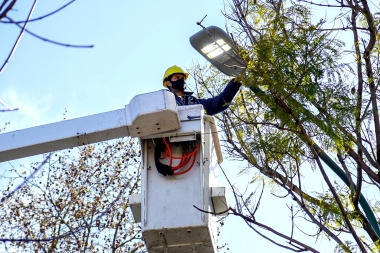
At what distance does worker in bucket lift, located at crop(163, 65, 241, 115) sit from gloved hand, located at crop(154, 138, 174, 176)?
522mm

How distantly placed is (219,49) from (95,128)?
1105 millimetres

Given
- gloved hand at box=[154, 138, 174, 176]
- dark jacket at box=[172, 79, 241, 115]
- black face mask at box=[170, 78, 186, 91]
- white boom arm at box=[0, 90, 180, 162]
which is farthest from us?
black face mask at box=[170, 78, 186, 91]

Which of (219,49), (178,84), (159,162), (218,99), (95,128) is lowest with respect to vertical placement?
(159,162)

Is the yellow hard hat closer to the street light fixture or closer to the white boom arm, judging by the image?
the street light fixture

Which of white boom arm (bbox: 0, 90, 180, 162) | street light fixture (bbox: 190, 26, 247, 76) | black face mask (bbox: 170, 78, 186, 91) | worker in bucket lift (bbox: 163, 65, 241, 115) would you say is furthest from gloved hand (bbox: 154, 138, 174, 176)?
black face mask (bbox: 170, 78, 186, 91)

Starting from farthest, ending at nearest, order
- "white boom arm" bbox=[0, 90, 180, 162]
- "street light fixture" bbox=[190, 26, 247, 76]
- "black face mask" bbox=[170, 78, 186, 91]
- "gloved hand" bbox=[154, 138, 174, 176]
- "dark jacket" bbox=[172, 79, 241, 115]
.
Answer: "black face mask" bbox=[170, 78, 186, 91] → "dark jacket" bbox=[172, 79, 241, 115] → "street light fixture" bbox=[190, 26, 247, 76] → "gloved hand" bbox=[154, 138, 174, 176] → "white boom arm" bbox=[0, 90, 180, 162]

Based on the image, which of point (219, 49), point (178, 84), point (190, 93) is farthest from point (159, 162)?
point (178, 84)

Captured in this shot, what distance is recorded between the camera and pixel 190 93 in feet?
18.6

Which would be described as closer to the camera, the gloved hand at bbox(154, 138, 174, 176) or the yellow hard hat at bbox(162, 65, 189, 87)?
the gloved hand at bbox(154, 138, 174, 176)

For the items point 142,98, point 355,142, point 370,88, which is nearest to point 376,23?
point 370,88

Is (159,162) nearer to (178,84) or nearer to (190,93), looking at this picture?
(190,93)

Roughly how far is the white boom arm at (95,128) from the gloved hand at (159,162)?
0.18m

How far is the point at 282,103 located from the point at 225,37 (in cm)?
61

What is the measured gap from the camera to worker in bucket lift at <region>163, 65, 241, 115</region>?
543 centimetres
